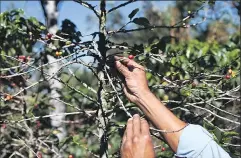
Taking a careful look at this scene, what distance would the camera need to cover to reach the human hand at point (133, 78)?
2474mm

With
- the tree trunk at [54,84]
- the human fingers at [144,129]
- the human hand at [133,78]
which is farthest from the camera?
the tree trunk at [54,84]

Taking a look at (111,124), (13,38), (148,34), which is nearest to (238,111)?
(111,124)

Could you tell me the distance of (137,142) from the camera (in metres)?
1.99

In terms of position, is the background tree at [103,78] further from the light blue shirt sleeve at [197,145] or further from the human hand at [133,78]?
the light blue shirt sleeve at [197,145]

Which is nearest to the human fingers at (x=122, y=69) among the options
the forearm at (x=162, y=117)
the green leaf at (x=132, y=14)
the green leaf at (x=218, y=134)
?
the forearm at (x=162, y=117)

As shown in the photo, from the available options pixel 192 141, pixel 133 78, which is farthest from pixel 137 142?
pixel 133 78

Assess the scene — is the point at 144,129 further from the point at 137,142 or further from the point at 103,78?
the point at 103,78

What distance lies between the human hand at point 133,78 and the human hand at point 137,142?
37 centimetres

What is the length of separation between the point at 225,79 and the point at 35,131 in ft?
6.33

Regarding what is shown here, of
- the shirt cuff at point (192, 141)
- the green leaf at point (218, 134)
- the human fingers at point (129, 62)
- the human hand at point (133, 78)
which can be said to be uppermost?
the human fingers at point (129, 62)

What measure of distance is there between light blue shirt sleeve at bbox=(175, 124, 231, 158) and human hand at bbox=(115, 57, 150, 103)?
1.22 feet

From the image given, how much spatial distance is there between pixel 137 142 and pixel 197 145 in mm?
290

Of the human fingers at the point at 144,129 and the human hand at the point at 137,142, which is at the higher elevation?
the human fingers at the point at 144,129

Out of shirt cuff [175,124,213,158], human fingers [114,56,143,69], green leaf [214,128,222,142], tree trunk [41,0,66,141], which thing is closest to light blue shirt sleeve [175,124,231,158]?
shirt cuff [175,124,213,158]
